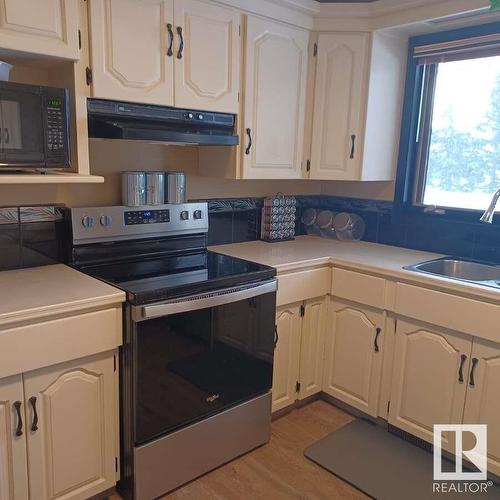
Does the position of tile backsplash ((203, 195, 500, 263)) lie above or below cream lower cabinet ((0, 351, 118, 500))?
above

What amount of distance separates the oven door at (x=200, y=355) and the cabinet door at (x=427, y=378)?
2.09 ft

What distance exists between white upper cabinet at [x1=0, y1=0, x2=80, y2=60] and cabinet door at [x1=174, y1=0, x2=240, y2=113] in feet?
1.51

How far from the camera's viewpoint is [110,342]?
1.69 meters

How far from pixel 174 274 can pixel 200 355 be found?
0.35 metres

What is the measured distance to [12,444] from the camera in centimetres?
157

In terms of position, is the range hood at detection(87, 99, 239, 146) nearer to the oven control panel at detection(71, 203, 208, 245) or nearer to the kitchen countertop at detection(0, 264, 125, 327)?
the oven control panel at detection(71, 203, 208, 245)

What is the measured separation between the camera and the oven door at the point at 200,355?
1.74 metres

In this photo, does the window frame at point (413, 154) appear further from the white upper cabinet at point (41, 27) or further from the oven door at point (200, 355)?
the white upper cabinet at point (41, 27)

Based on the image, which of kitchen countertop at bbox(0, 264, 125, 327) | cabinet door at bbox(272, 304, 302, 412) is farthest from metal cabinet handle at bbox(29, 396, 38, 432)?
cabinet door at bbox(272, 304, 302, 412)

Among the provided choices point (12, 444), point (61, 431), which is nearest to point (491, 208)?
point (61, 431)

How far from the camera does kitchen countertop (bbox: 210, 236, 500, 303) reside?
6.64 feet

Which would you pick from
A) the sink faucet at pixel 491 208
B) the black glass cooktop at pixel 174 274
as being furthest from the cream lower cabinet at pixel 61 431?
the sink faucet at pixel 491 208

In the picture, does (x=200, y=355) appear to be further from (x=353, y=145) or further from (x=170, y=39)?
(x=353, y=145)

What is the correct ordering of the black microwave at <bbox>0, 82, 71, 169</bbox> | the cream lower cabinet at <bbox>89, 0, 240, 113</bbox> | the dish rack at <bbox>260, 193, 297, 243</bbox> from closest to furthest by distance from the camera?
the black microwave at <bbox>0, 82, 71, 169</bbox>, the cream lower cabinet at <bbox>89, 0, 240, 113</bbox>, the dish rack at <bbox>260, 193, 297, 243</bbox>
